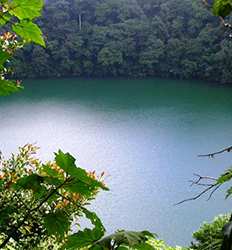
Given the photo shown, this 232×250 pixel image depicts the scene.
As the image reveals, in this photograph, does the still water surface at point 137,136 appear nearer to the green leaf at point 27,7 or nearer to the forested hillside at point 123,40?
the forested hillside at point 123,40

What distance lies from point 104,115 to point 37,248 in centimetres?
1540

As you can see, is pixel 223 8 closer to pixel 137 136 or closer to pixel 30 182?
pixel 30 182

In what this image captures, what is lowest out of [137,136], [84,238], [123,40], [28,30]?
[84,238]

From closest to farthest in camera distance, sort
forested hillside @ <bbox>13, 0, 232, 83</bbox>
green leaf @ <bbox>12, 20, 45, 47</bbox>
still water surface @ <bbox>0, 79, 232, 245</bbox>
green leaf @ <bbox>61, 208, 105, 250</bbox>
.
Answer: green leaf @ <bbox>61, 208, 105, 250</bbox> < green leaf @ <bbox>12, 20, 45, 47</bbox> < still water surface @ <bbox>0, 79, 232, 245</bbox> < forested hillside @ <bbox>13, 0, 232, 83</bbox>

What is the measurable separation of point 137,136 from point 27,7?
49.1ft

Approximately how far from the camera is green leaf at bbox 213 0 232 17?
47 cm

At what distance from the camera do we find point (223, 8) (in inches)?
18.7

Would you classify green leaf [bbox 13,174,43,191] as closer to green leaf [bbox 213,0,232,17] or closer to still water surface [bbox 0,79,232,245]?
green leaf [bbox 213,0,232,17]

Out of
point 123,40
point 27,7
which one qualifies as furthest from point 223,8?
point 123,40

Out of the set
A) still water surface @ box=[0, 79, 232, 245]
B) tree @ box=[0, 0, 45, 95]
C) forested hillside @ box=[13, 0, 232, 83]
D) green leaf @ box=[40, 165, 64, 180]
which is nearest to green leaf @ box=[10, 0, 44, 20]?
tree @ box=[0, 0, 45, 95]

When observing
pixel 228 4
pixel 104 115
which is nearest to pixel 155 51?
pixel 104 115

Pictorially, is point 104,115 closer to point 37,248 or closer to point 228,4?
point 37,248

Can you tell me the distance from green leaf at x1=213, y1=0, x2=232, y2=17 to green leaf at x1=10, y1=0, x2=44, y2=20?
19cm

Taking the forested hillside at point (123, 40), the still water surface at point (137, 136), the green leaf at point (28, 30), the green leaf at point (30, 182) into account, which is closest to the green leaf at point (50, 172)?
the green leaf at point (30, 182)
